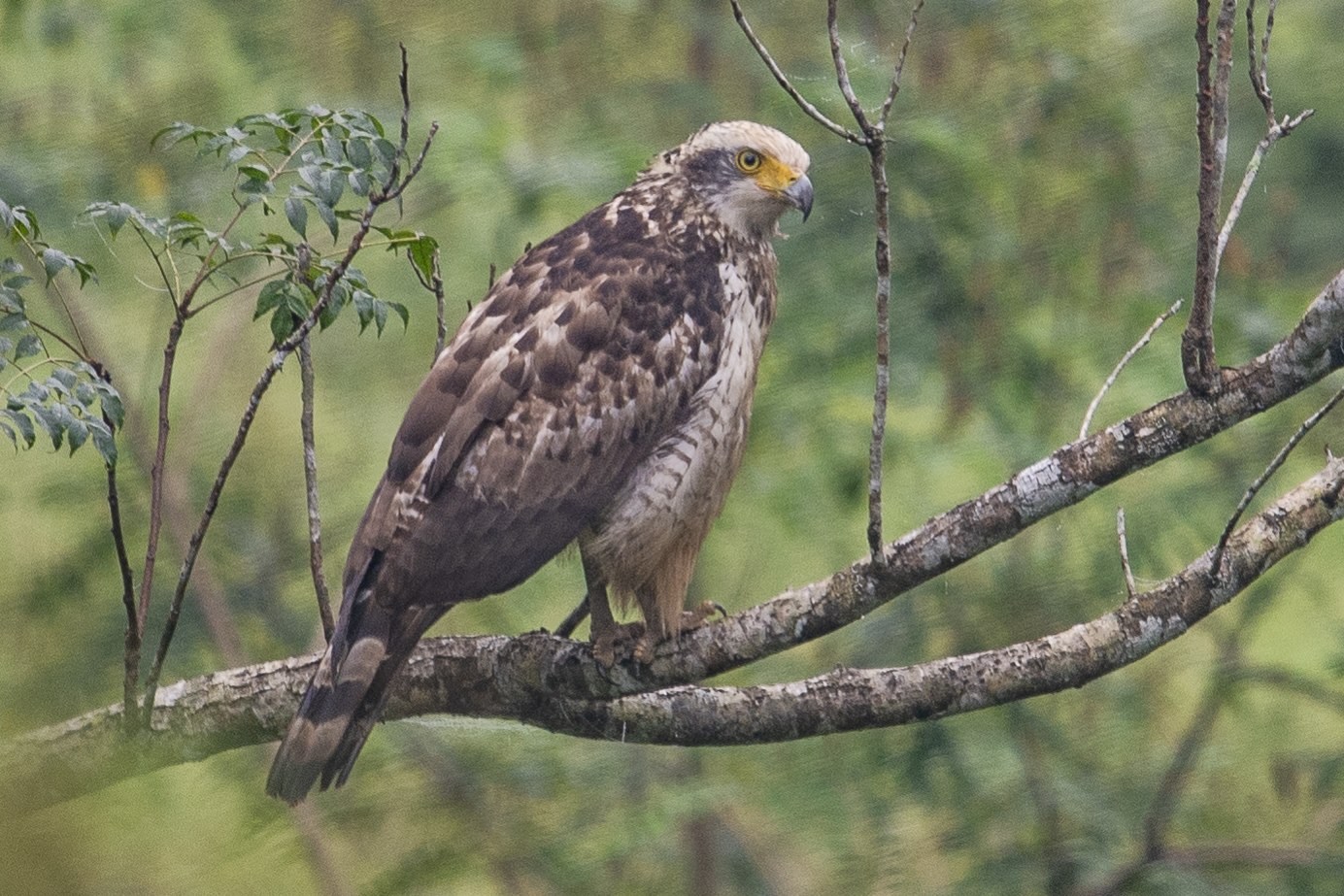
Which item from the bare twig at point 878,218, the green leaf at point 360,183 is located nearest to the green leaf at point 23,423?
the green leaf at point 360,183

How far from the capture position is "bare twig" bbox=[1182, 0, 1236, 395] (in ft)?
8.00

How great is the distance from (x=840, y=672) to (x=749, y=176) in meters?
1.10

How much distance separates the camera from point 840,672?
118 inches

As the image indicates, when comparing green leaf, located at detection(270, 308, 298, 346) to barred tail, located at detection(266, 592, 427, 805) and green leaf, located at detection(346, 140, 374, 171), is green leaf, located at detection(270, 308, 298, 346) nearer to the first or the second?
green leaf, located at detection(346, 140, 374, 171)

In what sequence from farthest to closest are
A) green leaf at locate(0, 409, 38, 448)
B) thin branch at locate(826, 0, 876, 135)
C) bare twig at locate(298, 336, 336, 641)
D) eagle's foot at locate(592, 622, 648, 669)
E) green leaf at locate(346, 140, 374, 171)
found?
eagle's foot at locate(592, 622, 648, 669)
bare twig at locate(298, 336, 336, 641)
green leaf at locate(346, 140, 374, 171)
green leaf at locate(0, 409, 38, 448)
thin branch at locate(826, 0, 876, 135)

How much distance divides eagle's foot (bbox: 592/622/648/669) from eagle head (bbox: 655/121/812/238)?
86cm

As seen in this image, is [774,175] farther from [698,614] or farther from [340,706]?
[340,706]

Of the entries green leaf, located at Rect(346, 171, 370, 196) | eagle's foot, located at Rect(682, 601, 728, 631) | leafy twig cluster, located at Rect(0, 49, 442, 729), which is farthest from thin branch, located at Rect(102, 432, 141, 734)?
eagle's foot, located at Rect(682, 601, 728, 631)

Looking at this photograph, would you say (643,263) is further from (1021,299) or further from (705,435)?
(1021,299)

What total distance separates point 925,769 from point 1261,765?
46.1 inches

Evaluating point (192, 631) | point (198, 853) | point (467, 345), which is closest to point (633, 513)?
point (467, 345)

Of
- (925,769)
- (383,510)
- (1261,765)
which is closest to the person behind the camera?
(383,510)

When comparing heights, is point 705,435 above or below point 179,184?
below

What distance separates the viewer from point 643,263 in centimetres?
330
